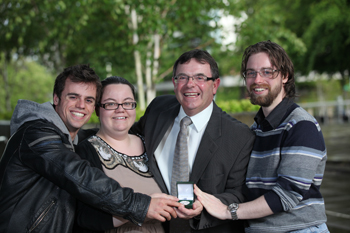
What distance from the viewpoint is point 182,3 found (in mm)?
Answer: 10133

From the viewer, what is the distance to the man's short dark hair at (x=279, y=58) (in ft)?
8.40

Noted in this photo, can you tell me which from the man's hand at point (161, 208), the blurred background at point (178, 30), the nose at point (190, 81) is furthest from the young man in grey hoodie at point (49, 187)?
the blurred background at point (178, 30)

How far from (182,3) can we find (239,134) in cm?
820

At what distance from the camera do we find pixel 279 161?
2342 millimetres

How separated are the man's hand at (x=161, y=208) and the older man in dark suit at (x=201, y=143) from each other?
3.7 inches

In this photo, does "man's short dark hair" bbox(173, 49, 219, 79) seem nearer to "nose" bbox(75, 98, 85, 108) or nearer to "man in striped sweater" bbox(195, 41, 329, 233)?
"man in striped sweater" bbox(195, 41, 329, 233)

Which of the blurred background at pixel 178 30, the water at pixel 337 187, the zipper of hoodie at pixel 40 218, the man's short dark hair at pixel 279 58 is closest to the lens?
the zipper of hoodie at pixel 40 218

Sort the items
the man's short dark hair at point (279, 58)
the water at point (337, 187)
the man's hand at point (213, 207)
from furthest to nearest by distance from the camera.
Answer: the water at point (337, 187), the man's short dark hair at point (279, 58), the man's hand at point (213, 207)

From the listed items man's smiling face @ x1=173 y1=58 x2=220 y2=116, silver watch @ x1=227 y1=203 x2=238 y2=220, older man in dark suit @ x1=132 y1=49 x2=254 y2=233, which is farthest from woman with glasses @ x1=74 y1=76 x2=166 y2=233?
Answer: silver watch @ x1=227 y1=203 x2=238 y2=220

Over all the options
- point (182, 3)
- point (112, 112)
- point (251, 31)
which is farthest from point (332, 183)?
point (112, 112)

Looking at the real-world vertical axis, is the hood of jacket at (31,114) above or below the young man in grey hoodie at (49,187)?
above

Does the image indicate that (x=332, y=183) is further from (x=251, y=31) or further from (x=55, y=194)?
(x=55, y=194)

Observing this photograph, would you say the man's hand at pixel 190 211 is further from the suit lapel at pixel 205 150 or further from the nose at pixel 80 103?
the nose at pixel 80 103

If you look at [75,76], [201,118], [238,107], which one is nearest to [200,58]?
[201,118]
